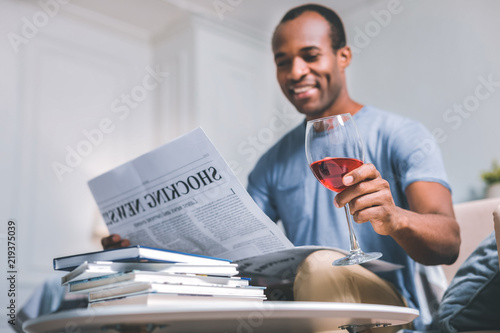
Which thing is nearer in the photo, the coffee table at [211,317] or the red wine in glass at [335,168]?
the coffee table at [211,317]

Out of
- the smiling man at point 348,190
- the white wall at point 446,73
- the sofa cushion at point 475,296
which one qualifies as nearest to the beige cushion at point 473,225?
Answer: the smiling man at point 348,190

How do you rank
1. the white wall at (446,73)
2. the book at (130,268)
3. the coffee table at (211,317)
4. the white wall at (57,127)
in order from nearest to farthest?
the coffee table at (211,317) < the book at (130,268) < the white wall at (446,73) < the white wall at (57,127)

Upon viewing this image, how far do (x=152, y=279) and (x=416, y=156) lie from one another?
2.85ft

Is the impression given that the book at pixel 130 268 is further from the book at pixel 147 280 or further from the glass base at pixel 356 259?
the glass base at pixel 356 259

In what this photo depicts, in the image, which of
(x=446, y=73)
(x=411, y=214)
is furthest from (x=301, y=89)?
(x=446, y=73)

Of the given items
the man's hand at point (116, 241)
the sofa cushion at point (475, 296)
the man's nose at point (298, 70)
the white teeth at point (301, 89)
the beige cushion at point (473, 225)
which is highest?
the man's nose at point (298, 70)

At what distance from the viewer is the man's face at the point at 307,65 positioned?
5.30 feet

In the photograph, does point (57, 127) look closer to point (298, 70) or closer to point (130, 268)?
point (298, 70)

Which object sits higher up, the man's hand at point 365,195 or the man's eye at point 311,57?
the man's eye at point 311,57

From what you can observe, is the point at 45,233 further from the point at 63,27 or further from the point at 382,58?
the point at 382,58

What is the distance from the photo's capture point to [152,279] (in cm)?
61

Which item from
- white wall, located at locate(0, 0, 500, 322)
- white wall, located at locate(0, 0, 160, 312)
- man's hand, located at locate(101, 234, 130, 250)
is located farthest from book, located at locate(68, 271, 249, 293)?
white wall, located at locate(0, 0, 500, 322)

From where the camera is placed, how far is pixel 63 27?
3.66 metres

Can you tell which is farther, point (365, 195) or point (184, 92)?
point (184, 92)
